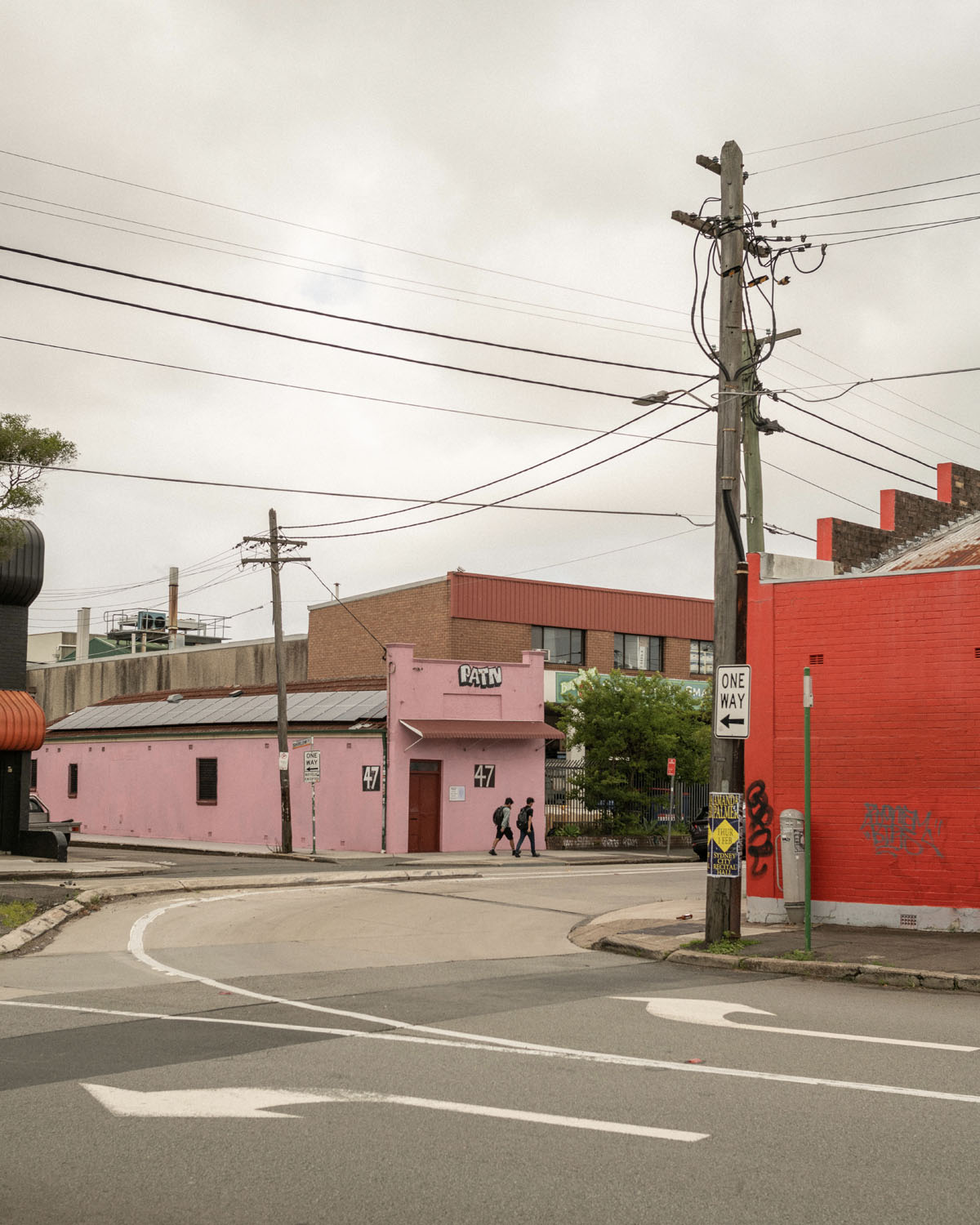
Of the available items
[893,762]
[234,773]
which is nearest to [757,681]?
[893,762]

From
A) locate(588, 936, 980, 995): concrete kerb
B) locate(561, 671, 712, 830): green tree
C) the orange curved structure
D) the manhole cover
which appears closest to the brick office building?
locate(561, 671, 712, 830): green tree

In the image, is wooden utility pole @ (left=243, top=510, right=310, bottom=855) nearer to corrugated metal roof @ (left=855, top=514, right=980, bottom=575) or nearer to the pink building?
the pink building

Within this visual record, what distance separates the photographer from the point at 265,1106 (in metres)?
7.11

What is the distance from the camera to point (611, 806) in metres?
43.1

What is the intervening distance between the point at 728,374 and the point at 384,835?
2442cm

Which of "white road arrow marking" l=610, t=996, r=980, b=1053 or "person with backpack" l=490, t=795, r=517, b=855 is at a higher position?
"white road arrow marking" l=610, t=996, r=980, b=1053

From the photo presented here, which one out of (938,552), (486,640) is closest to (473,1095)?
(938,552)

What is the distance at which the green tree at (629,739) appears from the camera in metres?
42.3

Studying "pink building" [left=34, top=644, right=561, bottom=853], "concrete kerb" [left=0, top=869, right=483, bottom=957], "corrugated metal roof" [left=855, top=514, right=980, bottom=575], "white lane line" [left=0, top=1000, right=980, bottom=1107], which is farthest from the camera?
"pink building" [left=34, top=644, right=561, bottom=853]

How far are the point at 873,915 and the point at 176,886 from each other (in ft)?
41.7

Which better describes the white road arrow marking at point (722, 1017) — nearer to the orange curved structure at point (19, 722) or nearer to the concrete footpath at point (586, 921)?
the concrete footpath at point (586, 921)

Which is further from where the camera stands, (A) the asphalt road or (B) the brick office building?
(B) the brick office building

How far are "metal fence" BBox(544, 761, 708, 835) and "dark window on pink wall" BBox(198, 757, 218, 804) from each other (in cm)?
1157

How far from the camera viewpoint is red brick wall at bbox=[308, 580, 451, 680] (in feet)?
168
